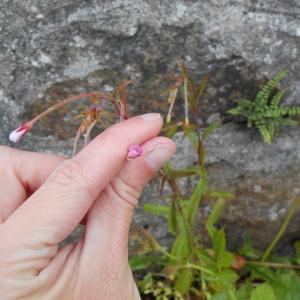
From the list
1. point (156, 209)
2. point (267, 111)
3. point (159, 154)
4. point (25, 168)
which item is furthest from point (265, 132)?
point (25, 168)

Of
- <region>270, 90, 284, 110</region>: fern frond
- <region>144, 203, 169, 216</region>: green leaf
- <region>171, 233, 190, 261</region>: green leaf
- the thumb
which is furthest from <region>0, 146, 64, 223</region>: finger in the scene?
<region>270, 90, 284, 110</region>: fern frond

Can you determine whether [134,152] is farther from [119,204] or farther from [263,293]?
[263,293]

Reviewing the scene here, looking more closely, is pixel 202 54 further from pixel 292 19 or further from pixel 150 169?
pixel 150 169

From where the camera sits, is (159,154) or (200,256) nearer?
(159,154)

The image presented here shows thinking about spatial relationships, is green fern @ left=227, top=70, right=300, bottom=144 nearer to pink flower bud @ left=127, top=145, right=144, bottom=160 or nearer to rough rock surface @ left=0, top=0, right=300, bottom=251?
rough rock surface @ left=0, top=0, right=300, bottom=251

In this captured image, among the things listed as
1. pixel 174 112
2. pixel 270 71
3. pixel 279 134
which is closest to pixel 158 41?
pixel 174 112

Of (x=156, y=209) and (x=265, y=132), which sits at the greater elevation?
(x=265, y=132)

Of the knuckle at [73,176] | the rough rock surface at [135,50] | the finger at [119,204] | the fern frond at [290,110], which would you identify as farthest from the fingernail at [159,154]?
the fern frond at [290,110]
